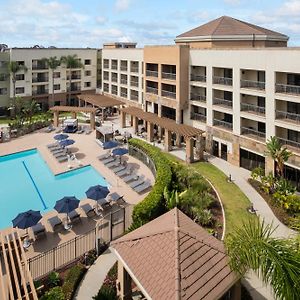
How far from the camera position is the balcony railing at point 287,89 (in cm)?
3409

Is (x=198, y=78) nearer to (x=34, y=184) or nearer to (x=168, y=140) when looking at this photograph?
(x=168, y=140)

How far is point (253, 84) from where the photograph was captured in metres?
39.6

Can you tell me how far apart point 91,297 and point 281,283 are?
11113 mm

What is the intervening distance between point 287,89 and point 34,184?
29660 mm

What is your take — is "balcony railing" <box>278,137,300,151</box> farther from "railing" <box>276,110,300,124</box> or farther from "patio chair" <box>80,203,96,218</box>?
"patio chair" <box>80,203,96,218</box>

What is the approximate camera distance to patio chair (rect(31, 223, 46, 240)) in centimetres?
2554

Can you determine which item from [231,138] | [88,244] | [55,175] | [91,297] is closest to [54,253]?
[88,244]

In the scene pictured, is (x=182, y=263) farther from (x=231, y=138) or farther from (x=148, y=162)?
(x=231, y=138)

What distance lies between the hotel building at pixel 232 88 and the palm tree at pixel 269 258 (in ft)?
76.6

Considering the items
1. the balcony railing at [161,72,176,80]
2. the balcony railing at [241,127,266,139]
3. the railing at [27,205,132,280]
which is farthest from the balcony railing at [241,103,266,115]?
the railing at [27,205,132,280]

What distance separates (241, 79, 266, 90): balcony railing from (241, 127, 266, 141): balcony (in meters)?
5.02

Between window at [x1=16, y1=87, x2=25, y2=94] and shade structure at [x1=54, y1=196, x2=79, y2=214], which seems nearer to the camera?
shade structure at [x1=54, y1=196, x2=79, y2=214]

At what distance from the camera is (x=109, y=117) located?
71.1m

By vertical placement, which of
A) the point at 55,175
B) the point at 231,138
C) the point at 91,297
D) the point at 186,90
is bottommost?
the point at 91,297
